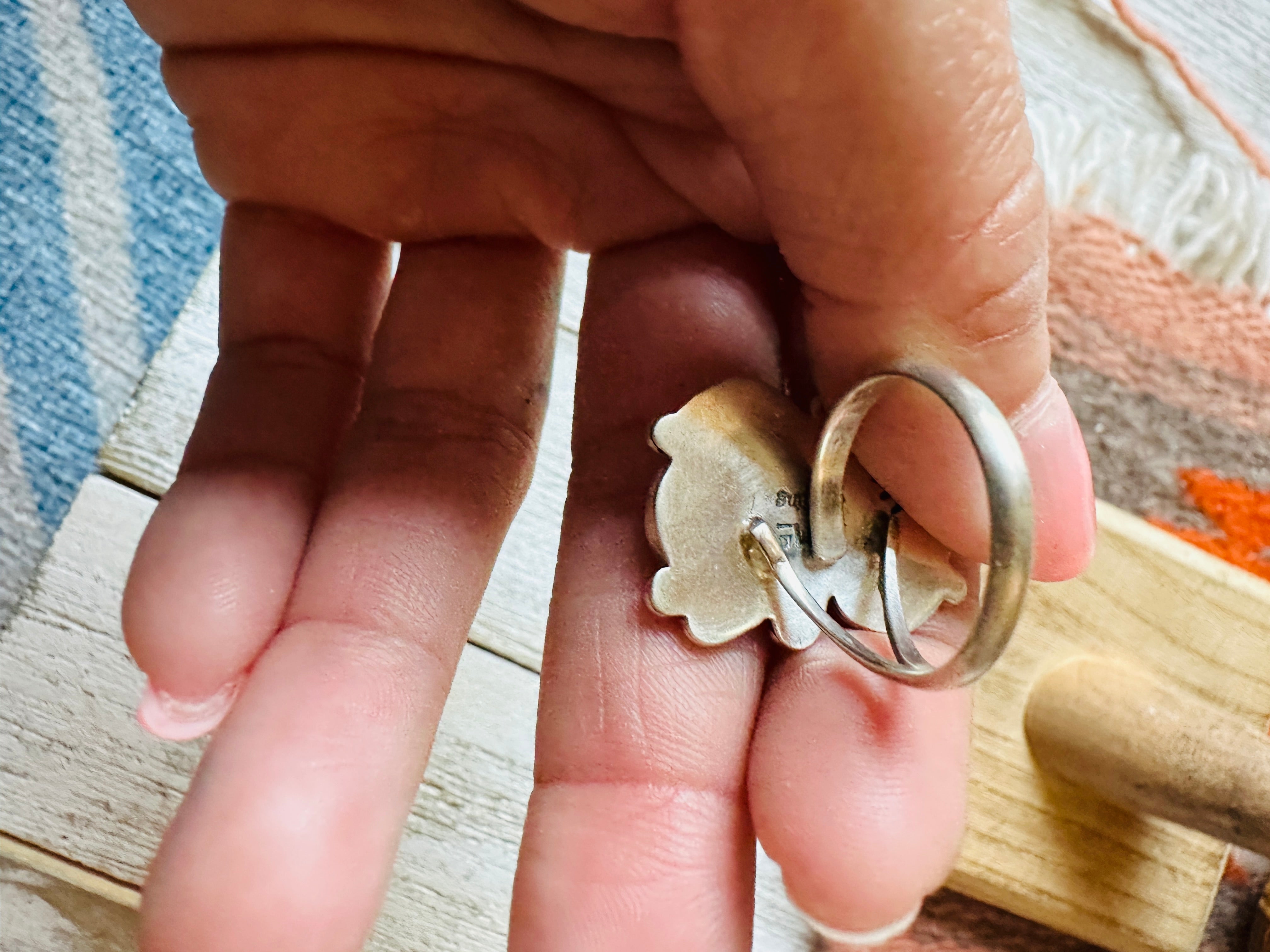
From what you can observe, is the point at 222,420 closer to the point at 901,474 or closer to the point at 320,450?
the point at 320,450

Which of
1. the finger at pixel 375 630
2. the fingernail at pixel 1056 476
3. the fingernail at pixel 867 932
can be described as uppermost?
the fingernail at pixel 1056 476

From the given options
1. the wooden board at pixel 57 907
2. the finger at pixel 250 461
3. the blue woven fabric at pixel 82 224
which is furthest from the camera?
the blue woven fabric at pixel 82 224

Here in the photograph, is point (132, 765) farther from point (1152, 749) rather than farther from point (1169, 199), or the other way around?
point (1169, 199)

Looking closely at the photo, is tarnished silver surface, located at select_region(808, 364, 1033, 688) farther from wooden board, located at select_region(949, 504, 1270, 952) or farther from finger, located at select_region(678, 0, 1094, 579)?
wooden board, located at select_region(949, 504, 1270, 952)

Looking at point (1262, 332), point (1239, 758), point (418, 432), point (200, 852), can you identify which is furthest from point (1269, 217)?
point (200, 852)

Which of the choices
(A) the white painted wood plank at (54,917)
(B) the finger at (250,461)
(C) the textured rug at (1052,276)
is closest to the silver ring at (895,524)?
(B) the finger at (250,461)

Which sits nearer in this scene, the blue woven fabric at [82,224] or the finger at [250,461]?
the finger at [250,461]

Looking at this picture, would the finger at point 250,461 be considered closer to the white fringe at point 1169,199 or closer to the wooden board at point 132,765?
the wooden board at point 132,765
